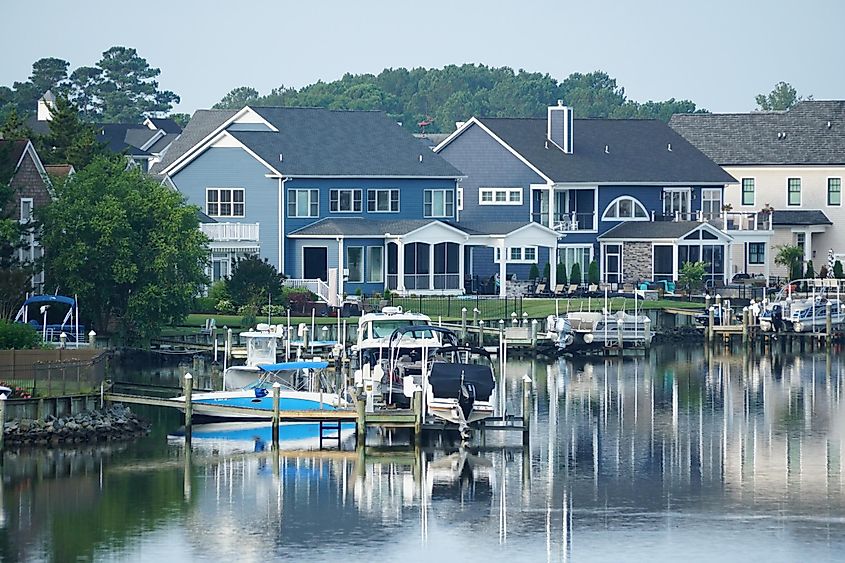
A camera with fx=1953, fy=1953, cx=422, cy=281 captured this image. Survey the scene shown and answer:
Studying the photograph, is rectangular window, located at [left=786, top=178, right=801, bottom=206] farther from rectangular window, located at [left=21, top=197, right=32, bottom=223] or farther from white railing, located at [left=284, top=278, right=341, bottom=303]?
rectangular window, located at [left=21, top=197, right=32, bottom=223]

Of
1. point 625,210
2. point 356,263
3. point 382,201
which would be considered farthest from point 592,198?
Result: point 356,263

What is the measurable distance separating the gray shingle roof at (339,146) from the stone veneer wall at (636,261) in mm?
9554

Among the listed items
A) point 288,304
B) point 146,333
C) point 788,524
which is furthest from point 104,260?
point 788,524

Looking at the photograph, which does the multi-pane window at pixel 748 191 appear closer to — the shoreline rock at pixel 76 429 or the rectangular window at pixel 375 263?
the rectangular window at pixel 375 263

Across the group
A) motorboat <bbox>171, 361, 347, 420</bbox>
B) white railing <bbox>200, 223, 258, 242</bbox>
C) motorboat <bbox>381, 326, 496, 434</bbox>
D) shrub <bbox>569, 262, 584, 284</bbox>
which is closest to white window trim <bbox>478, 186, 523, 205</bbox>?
shrub <bbox>569, 262, 584, 284</bbox>

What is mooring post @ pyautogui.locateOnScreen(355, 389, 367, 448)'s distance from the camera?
48.9m

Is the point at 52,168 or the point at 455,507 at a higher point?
the point at 52,168

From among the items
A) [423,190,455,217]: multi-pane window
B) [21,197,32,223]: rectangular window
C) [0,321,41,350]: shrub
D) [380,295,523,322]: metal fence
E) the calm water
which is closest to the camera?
the calm water

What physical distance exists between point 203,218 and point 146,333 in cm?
1808

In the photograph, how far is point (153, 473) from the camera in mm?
46625

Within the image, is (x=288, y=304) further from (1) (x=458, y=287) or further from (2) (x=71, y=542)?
(2) (x=71, y=542)

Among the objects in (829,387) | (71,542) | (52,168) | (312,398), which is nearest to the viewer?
(71,542)

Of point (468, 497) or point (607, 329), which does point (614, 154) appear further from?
point (468, 497)

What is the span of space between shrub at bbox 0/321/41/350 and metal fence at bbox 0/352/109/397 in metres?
4.05
